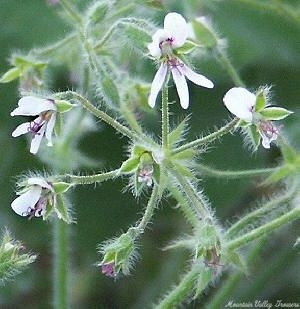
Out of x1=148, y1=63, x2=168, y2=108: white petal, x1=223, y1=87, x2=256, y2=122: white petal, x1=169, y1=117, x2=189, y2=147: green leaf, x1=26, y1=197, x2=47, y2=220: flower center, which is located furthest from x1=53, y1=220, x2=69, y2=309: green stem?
x1=223, y1=87, x2=256, y2=122: white petal

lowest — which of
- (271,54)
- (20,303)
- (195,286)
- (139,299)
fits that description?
(195,286)

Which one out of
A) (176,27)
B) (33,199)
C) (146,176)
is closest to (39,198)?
(33,199)

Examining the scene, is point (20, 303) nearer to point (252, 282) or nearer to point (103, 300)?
point (103, 300)

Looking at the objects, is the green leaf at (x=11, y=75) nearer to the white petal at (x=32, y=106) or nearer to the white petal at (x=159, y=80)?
the white petal at (x=32, y=106)

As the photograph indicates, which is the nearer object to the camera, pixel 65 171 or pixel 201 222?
pixel 201 222

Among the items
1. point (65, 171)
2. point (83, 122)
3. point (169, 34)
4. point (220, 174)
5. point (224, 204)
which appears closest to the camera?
point (169, 34)

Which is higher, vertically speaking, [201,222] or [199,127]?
[199,127]

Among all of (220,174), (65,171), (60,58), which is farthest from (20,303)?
(220,174)

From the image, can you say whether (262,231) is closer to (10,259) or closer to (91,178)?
(91,178)
